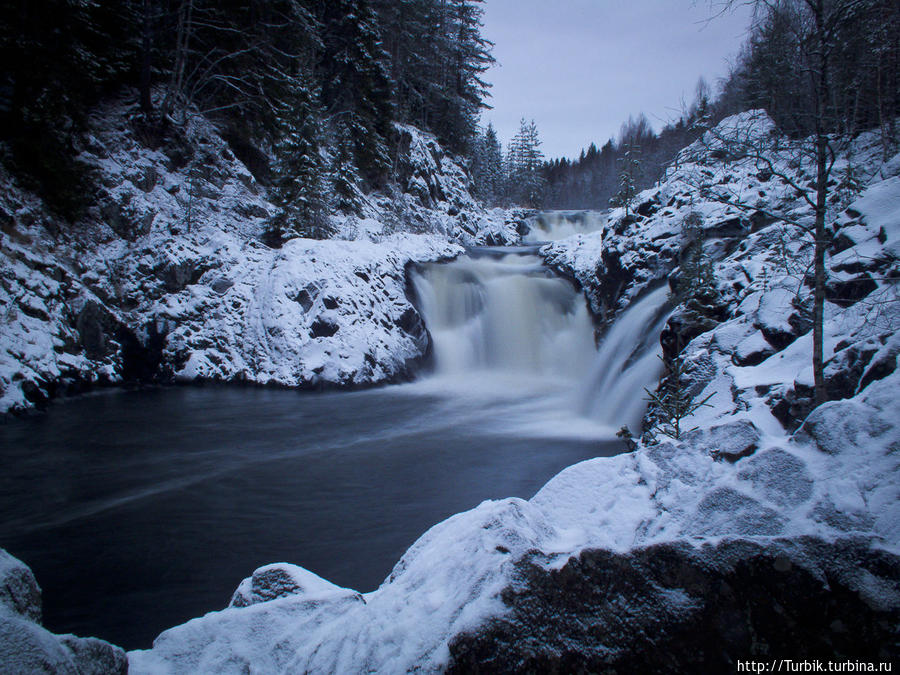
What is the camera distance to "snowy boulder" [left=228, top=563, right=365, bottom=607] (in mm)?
2807

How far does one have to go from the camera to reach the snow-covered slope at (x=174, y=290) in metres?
9.59

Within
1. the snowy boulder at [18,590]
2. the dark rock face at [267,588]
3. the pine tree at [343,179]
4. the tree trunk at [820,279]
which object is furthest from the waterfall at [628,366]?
the pine tree at [343,179]

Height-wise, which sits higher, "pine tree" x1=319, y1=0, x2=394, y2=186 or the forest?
"pine tree" x1=319, y1=0, x2=394, y2=186

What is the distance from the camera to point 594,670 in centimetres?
155

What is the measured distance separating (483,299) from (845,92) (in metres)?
11.9

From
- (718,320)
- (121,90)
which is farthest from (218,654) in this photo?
(121,90)

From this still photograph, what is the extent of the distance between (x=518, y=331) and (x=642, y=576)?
45.5 ft

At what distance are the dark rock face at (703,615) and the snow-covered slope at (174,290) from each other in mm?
10781

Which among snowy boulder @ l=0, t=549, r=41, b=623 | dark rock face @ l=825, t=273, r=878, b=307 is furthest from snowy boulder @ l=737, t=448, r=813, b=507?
dark rock face @ l=825, t=273, r=878, b=307

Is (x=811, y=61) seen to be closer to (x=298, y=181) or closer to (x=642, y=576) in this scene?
(x=642, y=576)

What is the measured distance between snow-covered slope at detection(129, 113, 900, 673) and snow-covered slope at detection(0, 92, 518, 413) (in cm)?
959

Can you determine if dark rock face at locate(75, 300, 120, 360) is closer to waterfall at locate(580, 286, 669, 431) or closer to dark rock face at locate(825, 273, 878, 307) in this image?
waterfall at locate(580, 286, 669, 431)

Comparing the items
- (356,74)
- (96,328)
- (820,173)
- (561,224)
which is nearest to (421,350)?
(96,328)

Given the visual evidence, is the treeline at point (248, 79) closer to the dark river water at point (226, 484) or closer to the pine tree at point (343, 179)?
the pine tree at point (343, 179)
